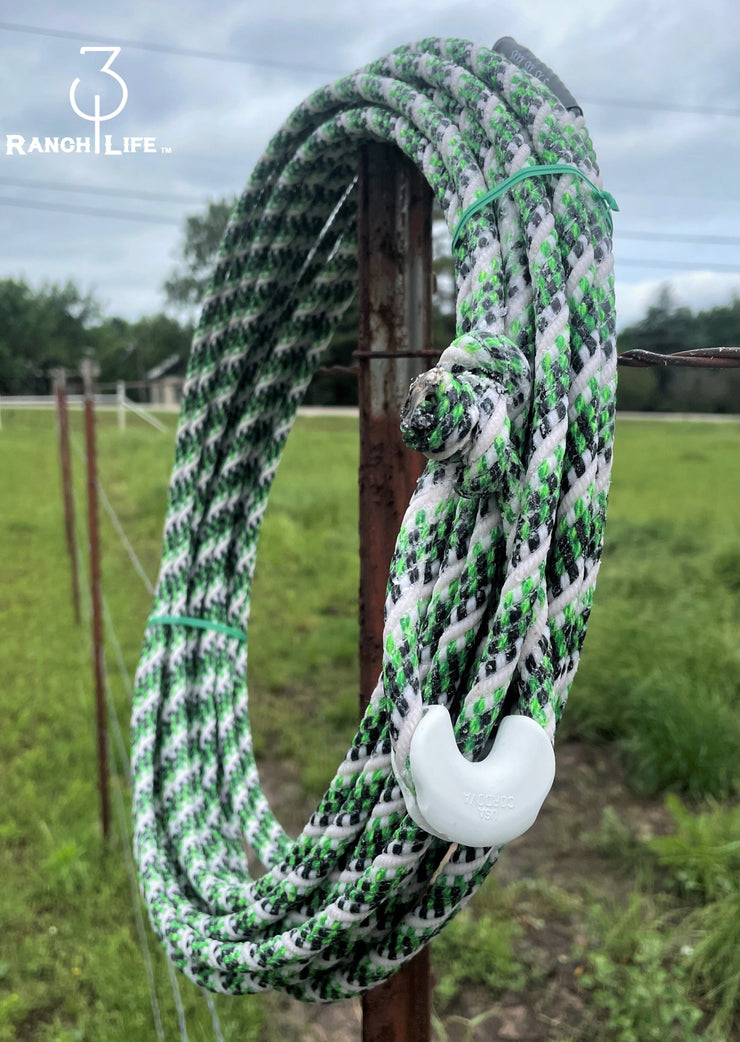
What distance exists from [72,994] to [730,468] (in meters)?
8.65

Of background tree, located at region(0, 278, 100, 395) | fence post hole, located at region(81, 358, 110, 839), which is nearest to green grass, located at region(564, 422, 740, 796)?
fence post hole, located at region(81, 358, 110, 839)

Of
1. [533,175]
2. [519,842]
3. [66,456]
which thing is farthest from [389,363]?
[66,456]

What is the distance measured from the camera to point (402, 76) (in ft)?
3.17

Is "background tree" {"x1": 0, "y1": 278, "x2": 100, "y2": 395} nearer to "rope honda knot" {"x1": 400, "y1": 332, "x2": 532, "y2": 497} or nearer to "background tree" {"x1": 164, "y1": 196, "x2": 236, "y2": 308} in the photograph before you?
"background tree" {"x1": 164, "y1": 196, "x2": 236, "y2": 308}

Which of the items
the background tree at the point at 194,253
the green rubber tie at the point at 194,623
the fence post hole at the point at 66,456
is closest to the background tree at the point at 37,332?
the background tree at the point at 194,253

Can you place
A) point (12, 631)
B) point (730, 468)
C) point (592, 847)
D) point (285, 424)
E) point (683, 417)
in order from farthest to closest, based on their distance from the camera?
1. point (683, 417)
2. point (730, 468)
3. point (12, 631)
4. point (592, 847)
5. point (285, 424)

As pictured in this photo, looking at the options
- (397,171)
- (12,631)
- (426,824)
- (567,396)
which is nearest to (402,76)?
(397,171)

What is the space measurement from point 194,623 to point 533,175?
901mm

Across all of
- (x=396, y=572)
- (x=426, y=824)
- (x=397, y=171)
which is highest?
(x=397, y=171)

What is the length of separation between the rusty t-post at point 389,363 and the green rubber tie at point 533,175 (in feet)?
0.82

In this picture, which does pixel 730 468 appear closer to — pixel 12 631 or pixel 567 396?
pixel 12 631

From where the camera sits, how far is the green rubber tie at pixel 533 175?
29.5 inches

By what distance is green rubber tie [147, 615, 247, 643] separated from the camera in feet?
4.60

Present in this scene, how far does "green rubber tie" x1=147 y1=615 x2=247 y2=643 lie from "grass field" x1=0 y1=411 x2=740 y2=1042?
1.17m
